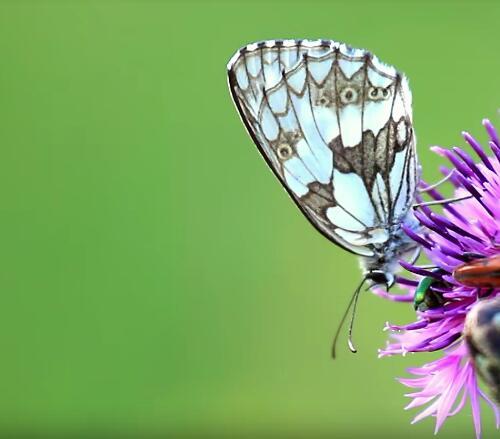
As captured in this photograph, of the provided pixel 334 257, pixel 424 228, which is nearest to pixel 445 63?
pixel 334 257

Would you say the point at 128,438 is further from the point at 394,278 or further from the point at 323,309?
the point at 394,278

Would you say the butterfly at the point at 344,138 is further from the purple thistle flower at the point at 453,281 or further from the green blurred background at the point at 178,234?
the green blurred background at the point at 178,234

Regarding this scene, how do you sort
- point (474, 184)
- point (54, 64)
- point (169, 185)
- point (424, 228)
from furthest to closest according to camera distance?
point (54, 64)
point (169, 185)
point (424, 228)
point (474, 184)

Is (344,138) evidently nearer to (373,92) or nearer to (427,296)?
(373,92)

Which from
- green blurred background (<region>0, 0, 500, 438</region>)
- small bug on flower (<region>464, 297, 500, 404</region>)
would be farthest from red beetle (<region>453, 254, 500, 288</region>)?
green blurred background (<region>0, 0, 500, 438</region>)

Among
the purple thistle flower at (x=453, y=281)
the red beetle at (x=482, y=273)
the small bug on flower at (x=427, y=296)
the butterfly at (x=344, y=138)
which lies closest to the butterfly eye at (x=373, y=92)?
the butterfly at (x=344, y=138)

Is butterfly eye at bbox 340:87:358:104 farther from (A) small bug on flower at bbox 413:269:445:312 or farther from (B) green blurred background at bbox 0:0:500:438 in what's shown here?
(B) green blurred background at bbox 0:0:500:438
